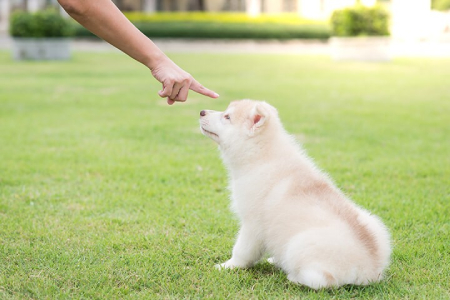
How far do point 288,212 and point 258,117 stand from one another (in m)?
0.54

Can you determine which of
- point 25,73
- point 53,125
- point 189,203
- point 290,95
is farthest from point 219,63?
point 189,203

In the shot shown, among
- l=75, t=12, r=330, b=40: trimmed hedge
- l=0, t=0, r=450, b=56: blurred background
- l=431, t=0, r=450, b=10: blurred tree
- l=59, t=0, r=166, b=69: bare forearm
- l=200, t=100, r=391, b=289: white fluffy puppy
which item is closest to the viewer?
l=200, t=100, r=391, b=289: white fluffy puppy

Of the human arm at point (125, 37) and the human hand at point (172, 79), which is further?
the human hand at point (172, 79)

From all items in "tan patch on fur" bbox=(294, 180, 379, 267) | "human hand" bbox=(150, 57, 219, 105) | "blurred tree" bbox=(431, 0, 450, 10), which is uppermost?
"blurred tree" bbox=(431, 0, 450, 10)

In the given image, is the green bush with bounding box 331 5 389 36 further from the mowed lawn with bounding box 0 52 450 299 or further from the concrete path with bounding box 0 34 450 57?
the mowed lawn with bounding box 0 52 450 299

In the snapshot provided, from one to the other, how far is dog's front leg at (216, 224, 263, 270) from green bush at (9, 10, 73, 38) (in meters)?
16.9

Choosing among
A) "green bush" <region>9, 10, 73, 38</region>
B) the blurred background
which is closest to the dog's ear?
"green bush" <region>9, 10, 73, 38</region>

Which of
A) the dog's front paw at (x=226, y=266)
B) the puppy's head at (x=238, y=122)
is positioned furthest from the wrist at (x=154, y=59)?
the dog's front paw at (x=226, y=266)

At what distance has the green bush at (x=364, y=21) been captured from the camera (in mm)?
18672

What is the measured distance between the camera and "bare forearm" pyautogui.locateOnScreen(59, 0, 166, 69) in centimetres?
308

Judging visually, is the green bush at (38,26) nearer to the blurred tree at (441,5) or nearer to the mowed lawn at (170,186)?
the mowed lawn at (170,186)

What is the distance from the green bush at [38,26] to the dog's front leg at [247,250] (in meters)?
16.9

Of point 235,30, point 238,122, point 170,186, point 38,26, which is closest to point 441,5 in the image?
point 235,30

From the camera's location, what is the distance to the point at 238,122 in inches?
131
